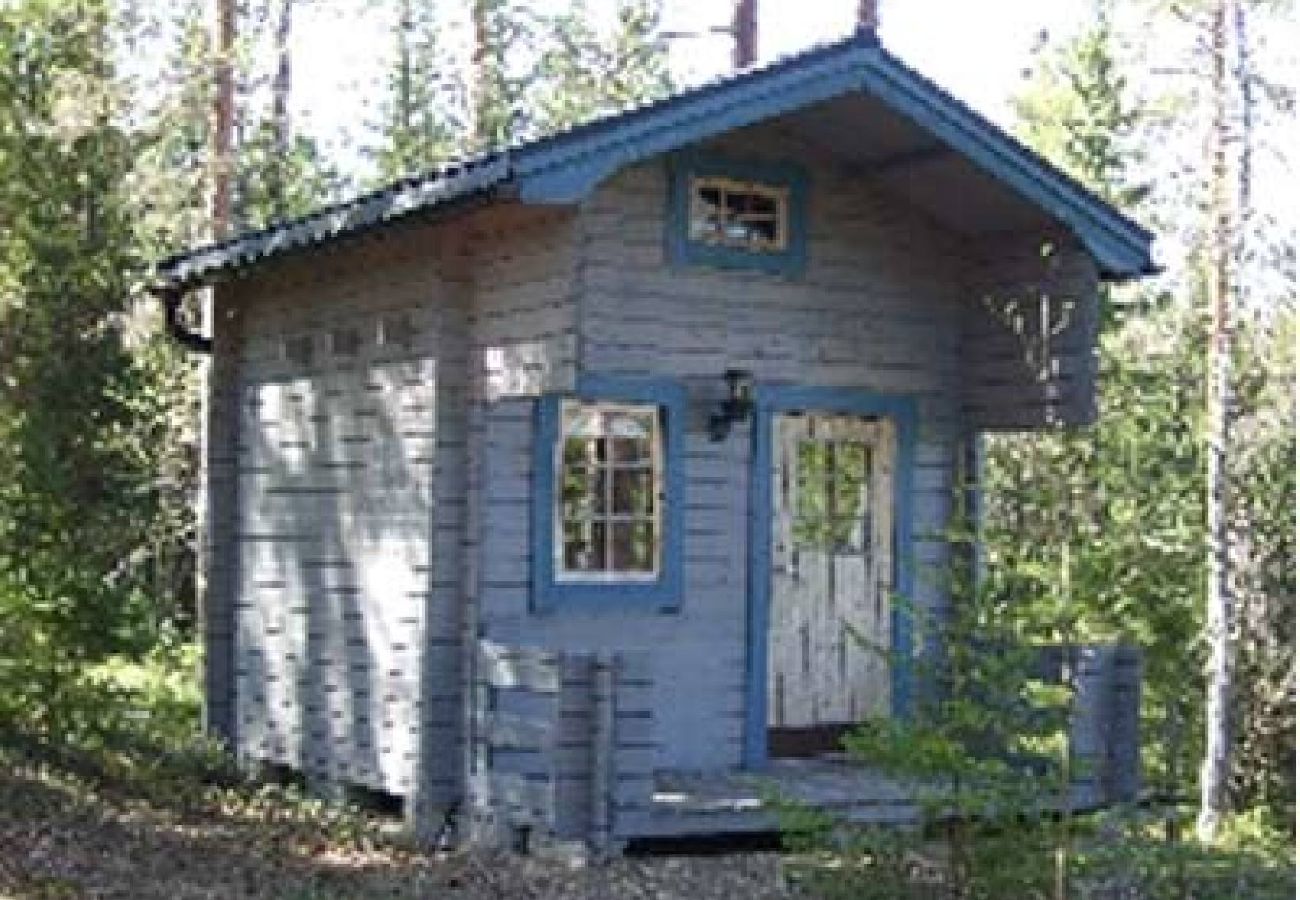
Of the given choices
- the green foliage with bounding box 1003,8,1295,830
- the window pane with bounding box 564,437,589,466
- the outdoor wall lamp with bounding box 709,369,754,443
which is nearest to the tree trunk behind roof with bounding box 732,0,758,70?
the green foliage with bounding box 1003,8,1295,830

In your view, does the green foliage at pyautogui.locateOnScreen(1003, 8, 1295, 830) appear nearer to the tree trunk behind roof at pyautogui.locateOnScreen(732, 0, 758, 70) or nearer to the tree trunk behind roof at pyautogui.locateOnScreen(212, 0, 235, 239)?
the tree trunk behind roof at pyautogui.locateOnScreen(732, 0, 758, 70)

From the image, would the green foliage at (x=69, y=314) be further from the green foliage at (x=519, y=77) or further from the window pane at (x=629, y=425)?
the green foliage at (x=519, y=77)

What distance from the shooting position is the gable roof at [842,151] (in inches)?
358

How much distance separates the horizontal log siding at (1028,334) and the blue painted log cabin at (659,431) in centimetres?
2

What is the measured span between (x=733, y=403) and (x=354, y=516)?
7.81ft

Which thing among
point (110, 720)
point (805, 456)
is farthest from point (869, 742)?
point (110, 720)

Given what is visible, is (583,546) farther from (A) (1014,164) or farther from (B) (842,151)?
(A) (1014,164)

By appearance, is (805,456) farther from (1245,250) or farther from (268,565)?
(1245,250)

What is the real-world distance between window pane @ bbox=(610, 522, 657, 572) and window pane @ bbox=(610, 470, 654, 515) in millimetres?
77

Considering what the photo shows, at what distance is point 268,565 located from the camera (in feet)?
39.8

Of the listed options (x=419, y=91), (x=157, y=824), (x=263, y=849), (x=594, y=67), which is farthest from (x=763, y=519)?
(x=419, y=91)

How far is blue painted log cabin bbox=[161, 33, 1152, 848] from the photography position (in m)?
9.54

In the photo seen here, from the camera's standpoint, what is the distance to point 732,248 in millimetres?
10578

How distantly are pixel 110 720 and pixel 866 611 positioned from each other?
5112mm
